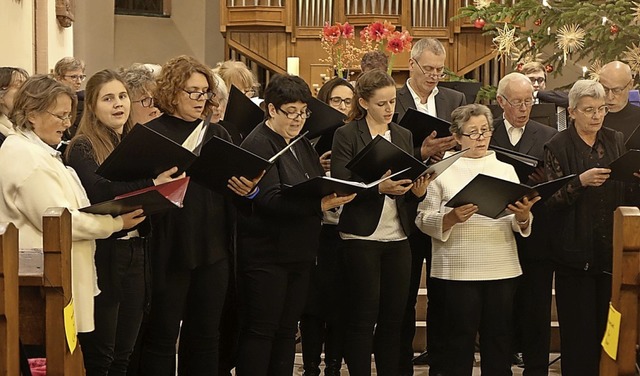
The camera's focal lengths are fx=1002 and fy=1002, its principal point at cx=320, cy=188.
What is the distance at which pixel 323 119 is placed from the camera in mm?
4234

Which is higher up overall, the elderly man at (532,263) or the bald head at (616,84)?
the bald head at (616,84)

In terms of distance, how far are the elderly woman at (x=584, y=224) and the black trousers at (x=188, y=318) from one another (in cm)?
136

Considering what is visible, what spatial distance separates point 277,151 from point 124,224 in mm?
784

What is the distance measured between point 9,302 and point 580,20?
4.61 metres

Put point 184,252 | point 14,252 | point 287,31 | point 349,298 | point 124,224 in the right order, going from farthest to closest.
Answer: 1. point 287,31
2. point 349,298
3. point 184,252
4. point 124,224
5. point 14,252

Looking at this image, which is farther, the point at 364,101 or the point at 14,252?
the point at 364,101

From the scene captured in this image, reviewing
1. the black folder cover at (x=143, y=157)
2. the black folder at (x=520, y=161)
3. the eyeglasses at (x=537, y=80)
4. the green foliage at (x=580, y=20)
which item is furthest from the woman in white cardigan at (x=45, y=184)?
the green foliage at (x=580, y=20)

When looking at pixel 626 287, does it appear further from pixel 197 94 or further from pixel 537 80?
pixel 537 80

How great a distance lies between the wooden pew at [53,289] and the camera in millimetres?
2336

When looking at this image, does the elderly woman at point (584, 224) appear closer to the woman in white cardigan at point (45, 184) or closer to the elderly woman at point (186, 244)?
the elderly woman at point (186, 244)

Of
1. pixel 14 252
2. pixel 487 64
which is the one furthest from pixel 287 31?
pixel 14 252

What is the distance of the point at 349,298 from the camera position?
395 cm

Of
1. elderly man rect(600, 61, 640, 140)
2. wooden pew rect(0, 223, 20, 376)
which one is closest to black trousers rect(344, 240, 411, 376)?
elderly man rect(600, 61, 640, 140)

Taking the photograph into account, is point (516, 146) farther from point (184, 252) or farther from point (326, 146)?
point (184, 252)
